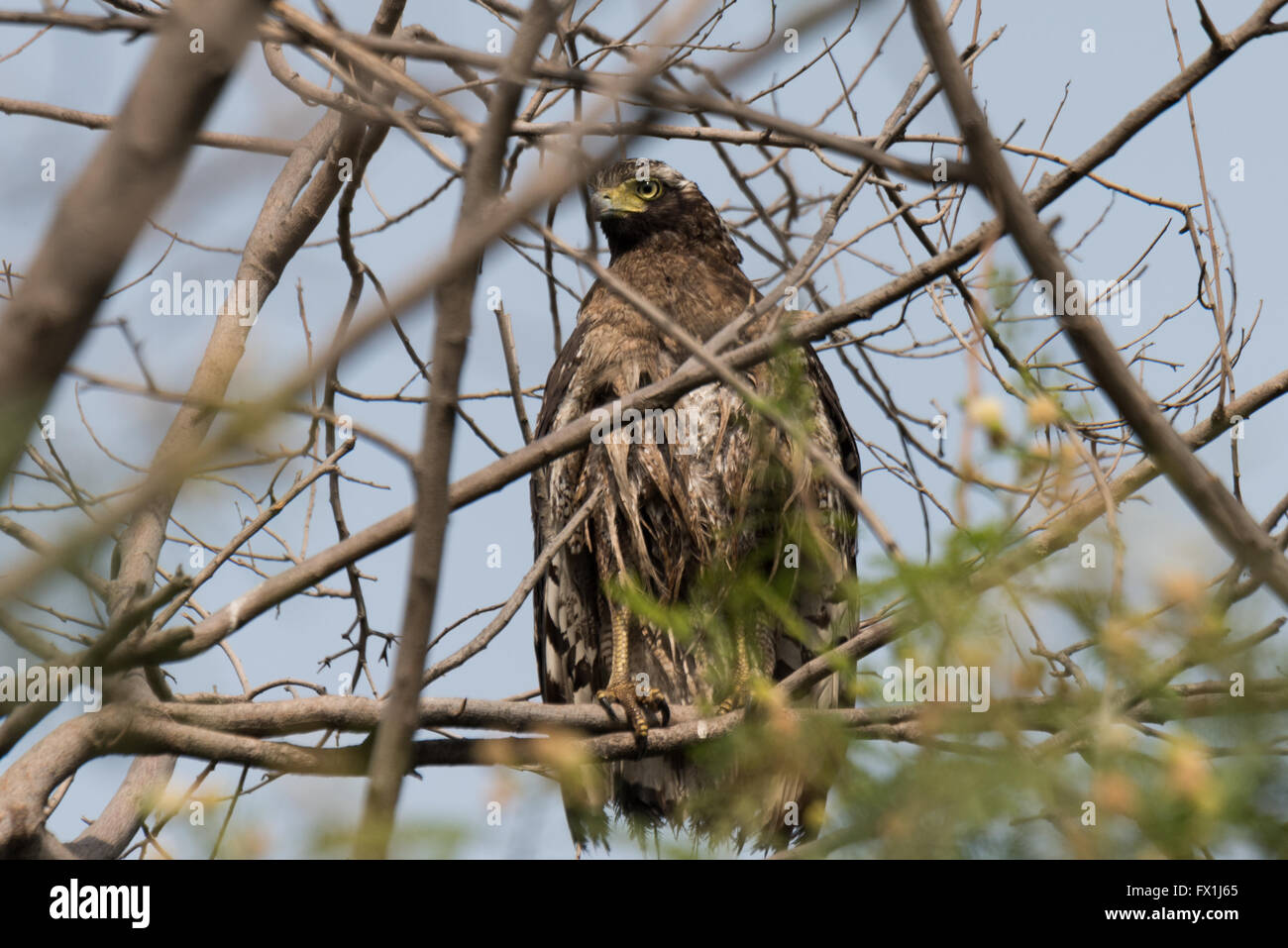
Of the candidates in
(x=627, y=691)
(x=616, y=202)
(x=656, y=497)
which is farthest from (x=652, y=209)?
(x=627, y=691)

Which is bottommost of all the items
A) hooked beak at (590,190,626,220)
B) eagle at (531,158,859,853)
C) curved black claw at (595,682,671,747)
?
curved black claw at (595,682,671,747)

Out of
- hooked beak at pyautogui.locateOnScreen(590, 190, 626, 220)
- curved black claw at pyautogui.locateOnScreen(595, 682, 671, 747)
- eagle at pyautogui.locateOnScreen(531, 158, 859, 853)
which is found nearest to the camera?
curved black claw at pyautogui.locateOnScreen(595, 682, 671, 747)

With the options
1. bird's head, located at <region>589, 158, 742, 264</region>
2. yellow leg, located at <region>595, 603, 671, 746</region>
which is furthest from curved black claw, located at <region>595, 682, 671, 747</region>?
bird's head, located at <region>589, 158, 742, 264</region>

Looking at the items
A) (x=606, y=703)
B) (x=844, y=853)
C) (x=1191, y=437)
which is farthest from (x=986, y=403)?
(x=606, y=703)

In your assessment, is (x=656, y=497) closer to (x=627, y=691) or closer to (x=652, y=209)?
(x=627, y=691)

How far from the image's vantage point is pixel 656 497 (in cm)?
548

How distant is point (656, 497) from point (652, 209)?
71.9 inches

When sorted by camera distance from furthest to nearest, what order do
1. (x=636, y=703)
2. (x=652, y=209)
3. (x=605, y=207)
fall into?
(x=652, y=209) < (x=605, y=207) < (x=636, y=703)

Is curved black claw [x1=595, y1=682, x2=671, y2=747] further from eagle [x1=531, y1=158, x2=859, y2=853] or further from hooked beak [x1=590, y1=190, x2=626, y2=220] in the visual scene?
hooked beak [x1=590, y1=190, x2=626, y2=220]

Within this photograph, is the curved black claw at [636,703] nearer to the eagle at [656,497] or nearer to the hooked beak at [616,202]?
the eagle at [656,497]

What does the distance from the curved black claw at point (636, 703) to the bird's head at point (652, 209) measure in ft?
8.55

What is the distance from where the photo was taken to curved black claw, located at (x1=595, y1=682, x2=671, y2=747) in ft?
14.7

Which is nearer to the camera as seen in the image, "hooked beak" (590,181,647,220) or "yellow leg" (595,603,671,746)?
"yellow leg" (595,603,671,746)
